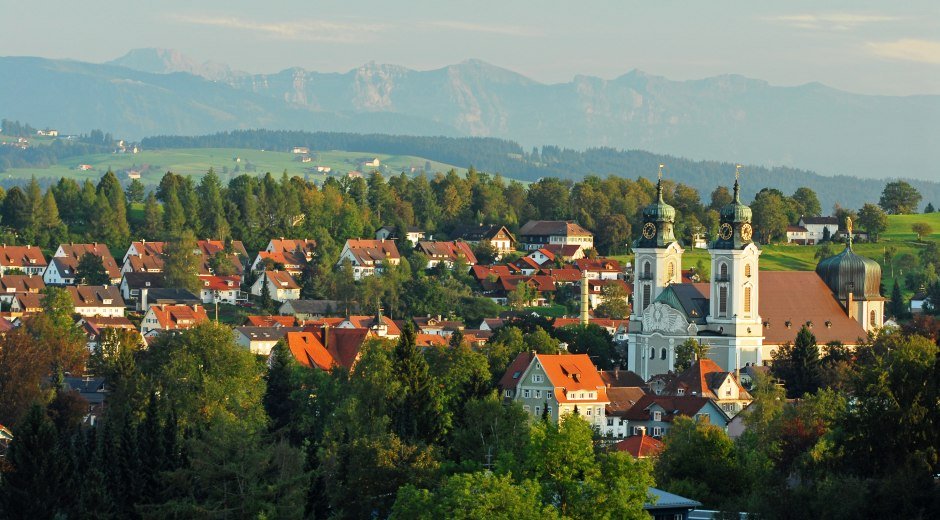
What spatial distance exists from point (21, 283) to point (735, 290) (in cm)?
5567

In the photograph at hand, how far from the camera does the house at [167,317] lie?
403ft

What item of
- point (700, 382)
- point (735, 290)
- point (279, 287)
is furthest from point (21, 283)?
point (700, 382)

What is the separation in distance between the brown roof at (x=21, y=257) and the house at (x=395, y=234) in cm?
2806

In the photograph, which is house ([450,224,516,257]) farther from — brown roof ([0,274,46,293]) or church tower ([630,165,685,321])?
church tower ([630,165,685,321])

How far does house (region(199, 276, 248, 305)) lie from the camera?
140 metres

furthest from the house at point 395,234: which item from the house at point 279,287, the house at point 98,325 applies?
the house at point 98,325

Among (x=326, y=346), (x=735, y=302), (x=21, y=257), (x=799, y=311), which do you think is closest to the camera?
(x=326, y=346)

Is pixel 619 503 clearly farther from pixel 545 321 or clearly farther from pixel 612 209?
pixel 612 209

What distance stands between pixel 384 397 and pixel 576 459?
786 inches

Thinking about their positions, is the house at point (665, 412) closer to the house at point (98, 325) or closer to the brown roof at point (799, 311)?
the brown roof at point (799, 311)

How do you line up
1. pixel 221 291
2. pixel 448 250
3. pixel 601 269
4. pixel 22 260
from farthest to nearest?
pixel 448 250, pixel 601 269, pixel 22 260, pixel 221 291

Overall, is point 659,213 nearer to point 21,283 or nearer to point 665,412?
point 665,412

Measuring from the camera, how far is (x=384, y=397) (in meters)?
69.8

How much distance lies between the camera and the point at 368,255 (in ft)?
495
